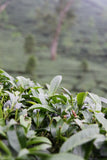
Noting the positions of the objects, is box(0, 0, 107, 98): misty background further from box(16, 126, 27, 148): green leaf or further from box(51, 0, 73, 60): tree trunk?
box(16, 126, 27, 148): green leaf

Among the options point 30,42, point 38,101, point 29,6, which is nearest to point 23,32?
point 29,6

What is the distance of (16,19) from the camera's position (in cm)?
980

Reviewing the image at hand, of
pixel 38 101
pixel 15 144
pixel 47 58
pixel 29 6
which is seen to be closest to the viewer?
pixel 15 144

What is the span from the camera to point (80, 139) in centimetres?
41

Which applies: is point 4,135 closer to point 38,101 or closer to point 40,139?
point 40,139

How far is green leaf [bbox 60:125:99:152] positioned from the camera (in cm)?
39

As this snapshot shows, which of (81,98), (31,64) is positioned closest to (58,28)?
(31,64)

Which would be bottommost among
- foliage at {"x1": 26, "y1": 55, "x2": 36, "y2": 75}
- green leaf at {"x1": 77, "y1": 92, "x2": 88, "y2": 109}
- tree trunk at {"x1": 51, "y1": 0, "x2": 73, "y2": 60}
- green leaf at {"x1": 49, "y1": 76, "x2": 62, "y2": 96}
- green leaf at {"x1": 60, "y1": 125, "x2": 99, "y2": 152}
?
green leaf at {"x1": 60, "y1": 125, "x2": 99, "y2": 152}

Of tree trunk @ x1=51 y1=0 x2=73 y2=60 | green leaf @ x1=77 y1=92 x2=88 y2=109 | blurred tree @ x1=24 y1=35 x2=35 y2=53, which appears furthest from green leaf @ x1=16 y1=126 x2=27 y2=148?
tree trunk @ x1=51 y1=0 x2=73 y2=60

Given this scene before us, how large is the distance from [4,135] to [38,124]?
13 centimetres

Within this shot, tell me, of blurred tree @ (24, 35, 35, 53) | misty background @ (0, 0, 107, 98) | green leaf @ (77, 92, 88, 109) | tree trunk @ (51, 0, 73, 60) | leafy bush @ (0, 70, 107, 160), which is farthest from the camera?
tree trunk @ (51, 0, 73, 60)

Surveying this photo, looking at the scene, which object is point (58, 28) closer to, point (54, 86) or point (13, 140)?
point (54, 86)

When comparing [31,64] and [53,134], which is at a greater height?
[31,64]

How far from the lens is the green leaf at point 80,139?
1.27 feet
